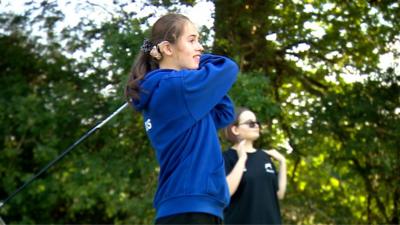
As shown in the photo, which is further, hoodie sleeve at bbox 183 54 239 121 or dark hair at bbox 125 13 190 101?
dark hair at bbox 125 13 190 101

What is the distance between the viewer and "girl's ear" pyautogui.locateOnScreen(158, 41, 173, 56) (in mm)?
2758

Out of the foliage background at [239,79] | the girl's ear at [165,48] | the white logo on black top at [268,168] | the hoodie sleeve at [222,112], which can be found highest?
the girl's ear at [165,48]

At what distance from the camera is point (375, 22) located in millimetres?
6758

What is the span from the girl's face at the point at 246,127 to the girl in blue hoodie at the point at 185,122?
6.34 ft

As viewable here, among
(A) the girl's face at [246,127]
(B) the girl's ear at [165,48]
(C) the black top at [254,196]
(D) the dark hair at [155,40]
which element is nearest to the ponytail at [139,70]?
(D) the dark hair at [155,40]

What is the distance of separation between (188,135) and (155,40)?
0.44 metres

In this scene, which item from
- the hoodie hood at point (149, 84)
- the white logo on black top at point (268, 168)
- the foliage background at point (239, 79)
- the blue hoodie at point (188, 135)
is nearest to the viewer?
the blue hoodie at point (188, 135)

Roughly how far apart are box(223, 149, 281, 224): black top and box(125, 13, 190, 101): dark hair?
1.76m

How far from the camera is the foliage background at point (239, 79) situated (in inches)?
261

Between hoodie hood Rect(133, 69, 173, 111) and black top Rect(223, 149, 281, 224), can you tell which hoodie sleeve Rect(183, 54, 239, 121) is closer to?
hoodie hood Rect(133, 69, 173, 111)

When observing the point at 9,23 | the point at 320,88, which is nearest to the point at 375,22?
the point at 320,88

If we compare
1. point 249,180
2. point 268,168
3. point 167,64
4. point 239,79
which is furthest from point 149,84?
point 239,79

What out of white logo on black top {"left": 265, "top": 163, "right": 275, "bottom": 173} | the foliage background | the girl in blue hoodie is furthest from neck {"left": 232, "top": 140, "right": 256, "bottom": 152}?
the girl in blue hoodie

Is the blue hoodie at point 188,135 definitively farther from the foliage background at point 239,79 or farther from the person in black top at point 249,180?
the foliage background at point 239,79
